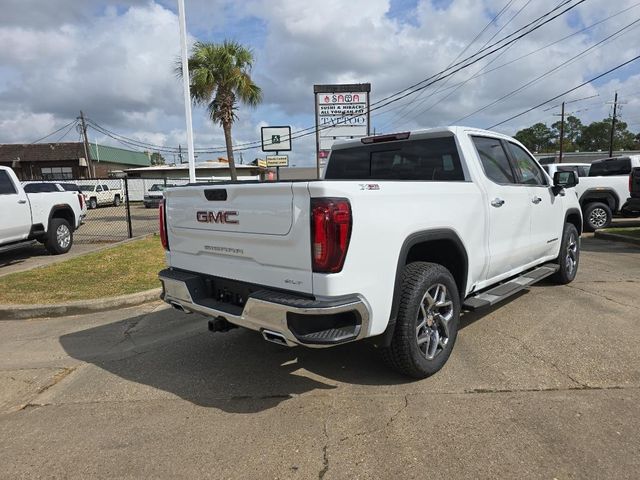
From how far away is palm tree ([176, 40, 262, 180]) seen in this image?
1603 cm

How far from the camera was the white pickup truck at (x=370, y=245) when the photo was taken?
2.88 metres

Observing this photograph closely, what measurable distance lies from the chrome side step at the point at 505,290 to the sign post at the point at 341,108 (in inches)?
486

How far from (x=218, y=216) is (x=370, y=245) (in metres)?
1.21

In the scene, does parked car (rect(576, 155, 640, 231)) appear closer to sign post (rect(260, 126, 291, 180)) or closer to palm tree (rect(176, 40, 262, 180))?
palm tree (rect(176, 40, 262, 180))

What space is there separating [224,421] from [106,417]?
0.86 meters

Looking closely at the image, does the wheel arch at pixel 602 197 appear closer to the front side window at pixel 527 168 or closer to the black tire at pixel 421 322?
the front side window at pixel 527 168

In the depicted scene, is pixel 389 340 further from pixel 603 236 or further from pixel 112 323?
pixel 603 236

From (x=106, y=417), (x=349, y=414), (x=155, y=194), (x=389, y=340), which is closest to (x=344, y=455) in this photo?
(x=349, y=414)

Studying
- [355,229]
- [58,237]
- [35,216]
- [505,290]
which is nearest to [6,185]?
[35,216]

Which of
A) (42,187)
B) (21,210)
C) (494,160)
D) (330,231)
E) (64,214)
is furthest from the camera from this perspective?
(42,187)

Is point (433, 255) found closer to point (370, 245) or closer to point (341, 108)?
point (370, 245)

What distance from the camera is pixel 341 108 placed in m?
17.3

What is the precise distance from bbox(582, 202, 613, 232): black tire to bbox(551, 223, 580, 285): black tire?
23.1 feet

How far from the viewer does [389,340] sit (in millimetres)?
3252
